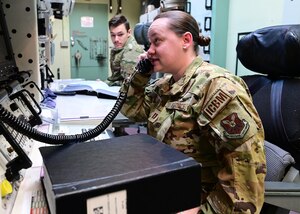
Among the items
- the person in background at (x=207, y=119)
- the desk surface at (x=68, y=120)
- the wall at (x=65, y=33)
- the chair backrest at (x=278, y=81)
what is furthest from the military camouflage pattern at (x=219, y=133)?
the wall at (x=65, y=33)

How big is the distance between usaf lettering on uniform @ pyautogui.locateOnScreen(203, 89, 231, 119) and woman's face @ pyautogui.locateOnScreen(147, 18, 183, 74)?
0.26 m

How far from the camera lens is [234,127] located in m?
0.92

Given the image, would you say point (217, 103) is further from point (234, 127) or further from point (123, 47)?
point (123, 47)

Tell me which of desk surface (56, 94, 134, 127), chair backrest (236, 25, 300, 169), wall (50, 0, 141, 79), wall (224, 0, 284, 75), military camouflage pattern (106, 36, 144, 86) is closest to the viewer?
chair backrest (236, 25, 300, 169)

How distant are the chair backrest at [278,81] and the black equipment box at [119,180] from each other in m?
0.66

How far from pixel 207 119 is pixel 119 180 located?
0.47 meters

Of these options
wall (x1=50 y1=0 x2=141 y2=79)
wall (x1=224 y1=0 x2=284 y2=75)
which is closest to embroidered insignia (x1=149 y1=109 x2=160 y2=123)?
wall (x1=224 y1=0 x2=284 y2=75)

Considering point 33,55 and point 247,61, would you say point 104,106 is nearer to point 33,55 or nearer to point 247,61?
point 33,55

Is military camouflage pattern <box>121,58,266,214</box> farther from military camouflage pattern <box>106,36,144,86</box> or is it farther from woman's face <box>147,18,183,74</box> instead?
military camouflage pattern <box>106,36,144,86</box>

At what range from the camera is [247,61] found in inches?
53.9

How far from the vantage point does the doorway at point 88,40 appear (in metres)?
5.53

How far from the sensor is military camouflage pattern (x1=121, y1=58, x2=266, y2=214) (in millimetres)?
919

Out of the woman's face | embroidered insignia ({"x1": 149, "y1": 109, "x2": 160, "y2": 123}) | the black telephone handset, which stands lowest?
embroidered insignia ({"x1": 149, "y1": 109, "x2": 160, "y2": 123})

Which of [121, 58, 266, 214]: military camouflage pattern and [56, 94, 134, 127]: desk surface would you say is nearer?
[121, 58, 266, 214]: military camouflage pattern
